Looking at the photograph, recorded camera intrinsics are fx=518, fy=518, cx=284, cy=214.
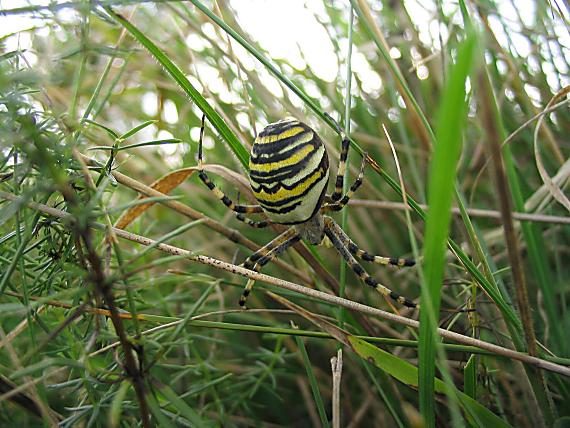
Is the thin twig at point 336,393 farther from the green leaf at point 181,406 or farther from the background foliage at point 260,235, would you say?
the green leaf at point 181,406

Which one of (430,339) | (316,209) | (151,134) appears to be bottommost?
(430,339)

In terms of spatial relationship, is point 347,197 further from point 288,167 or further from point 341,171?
point 288,167

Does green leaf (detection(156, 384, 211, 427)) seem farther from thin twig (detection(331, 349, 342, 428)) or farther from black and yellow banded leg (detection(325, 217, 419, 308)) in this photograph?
black and yellow banded leg (detection(325, 217, 419, 308))

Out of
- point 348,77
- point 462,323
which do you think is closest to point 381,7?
point 348,77

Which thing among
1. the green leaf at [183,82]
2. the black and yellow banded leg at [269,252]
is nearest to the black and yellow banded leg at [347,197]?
the black and yellow banded leg at [269,252]

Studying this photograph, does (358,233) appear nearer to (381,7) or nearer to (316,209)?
(316,209)

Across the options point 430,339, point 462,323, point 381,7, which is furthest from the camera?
point 381,7

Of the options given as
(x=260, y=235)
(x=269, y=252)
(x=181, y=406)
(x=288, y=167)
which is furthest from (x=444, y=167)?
(x=260, y=235)
